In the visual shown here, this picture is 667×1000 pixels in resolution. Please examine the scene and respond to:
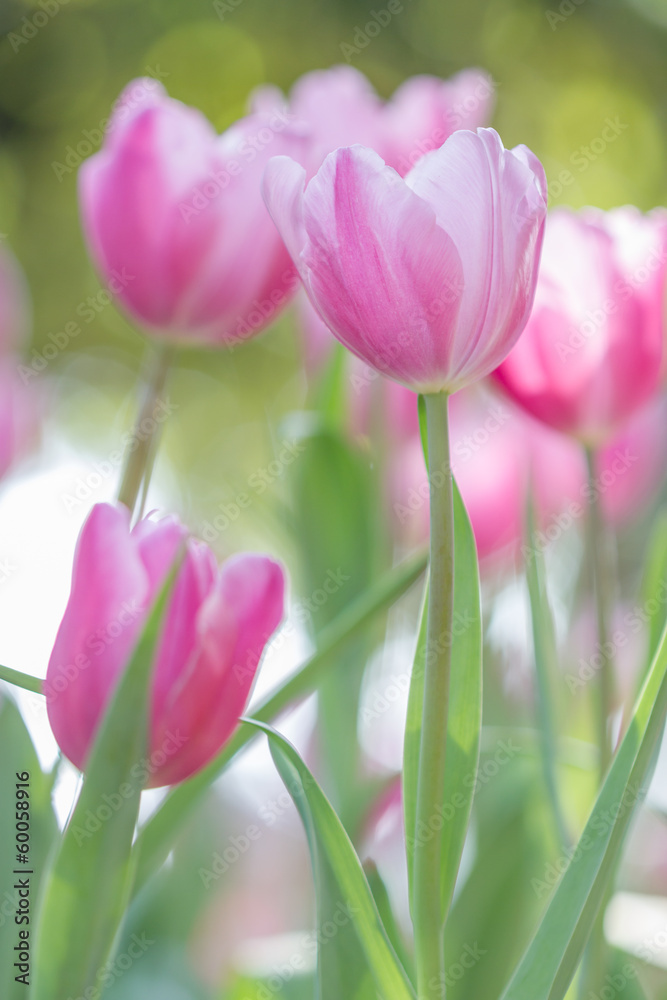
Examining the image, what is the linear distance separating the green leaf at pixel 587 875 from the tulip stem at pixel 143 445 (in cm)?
19

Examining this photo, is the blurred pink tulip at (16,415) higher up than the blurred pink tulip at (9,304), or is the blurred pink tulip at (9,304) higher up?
the blurred pink tulip at (9,304)

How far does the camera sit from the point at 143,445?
14.1 inches

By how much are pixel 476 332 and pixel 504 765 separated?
29cm

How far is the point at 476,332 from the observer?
26cm

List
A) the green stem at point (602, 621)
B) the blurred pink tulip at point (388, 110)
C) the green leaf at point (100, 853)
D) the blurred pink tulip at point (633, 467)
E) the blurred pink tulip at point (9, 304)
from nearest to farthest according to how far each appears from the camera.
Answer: the green leaf at point (100, 853), the green stem at point (602, 621), the blurred pink tulip at point (388, 110), the blurred pink tulip at point (633, 467), the blurred pink tulip at point (9, 304)

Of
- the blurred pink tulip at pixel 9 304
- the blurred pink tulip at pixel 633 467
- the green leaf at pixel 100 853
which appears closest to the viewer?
the green leaf at pixel 100 853

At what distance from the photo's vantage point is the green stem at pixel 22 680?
0.87 feet

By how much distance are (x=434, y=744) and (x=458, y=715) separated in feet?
0.10
